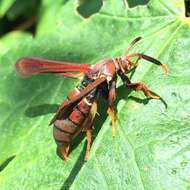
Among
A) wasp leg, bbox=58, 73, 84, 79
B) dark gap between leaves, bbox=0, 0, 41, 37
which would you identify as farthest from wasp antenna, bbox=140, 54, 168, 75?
dark gap between leaves, bbox=0, 0, 41, 37

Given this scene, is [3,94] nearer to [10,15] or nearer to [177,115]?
[177,115]

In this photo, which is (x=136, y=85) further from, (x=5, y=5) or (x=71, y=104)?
(x=5, y=5)

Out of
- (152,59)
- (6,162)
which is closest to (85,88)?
(152,59)

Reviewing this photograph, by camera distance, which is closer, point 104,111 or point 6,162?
point 104,111

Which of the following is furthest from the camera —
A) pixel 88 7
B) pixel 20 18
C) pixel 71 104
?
pixel 20 18

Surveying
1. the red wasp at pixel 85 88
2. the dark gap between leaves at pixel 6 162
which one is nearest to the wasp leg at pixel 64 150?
the red wasp at pixel 85 88

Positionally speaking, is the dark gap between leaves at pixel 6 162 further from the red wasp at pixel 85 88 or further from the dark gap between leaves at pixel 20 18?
the dark gap between leaves at pixel 20 18
